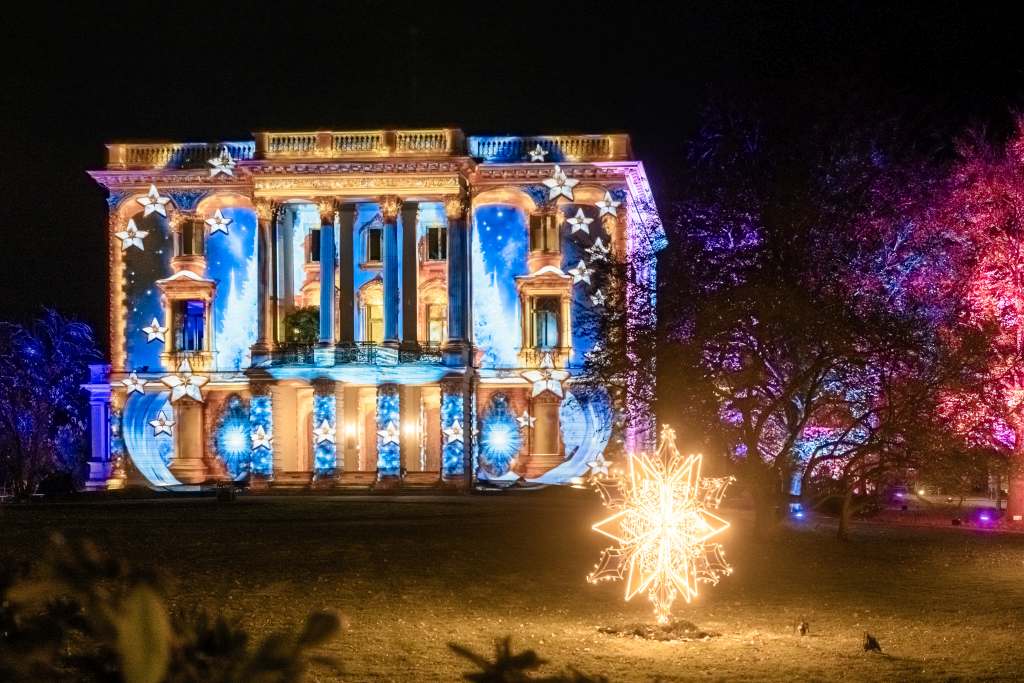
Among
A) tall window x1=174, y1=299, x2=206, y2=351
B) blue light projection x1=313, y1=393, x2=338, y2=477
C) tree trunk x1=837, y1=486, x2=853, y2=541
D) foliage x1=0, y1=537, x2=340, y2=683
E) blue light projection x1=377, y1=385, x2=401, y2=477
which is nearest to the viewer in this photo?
foliage x1=0, y1=537, x2=340, y2=683

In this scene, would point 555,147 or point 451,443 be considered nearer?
point 451,443

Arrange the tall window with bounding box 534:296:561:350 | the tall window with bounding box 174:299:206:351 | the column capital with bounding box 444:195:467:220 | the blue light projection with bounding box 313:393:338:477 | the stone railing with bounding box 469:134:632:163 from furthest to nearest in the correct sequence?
the tall window with bounding box 174:299:206:351 < the tall window with bounding box 534:296:561:350 < the stone railing with bounding box 469:134:632:163 < the column capital with bounding box 444:195:467:220 < the blue light projection with bounding box 313:393:338:477

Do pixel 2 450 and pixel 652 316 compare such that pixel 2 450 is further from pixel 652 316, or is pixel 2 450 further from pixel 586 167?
pixel 652 316

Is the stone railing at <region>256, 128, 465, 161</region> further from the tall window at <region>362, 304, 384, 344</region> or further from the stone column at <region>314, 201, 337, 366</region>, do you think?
the tall window at <region>362, 304, 384, 344</region>

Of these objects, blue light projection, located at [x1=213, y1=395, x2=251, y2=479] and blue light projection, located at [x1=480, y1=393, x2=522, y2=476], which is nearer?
blue light projection, located at [x1=480, y1=393, x2=522, y2=476]

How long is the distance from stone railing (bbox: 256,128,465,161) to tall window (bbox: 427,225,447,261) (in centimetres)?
360

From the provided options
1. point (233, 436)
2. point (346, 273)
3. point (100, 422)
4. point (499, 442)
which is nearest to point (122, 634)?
point (346, 273)

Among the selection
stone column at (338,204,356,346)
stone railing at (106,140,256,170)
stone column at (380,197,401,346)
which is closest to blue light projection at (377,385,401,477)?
stone column at (380,197,401,346)

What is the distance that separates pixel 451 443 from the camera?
48.5 meters

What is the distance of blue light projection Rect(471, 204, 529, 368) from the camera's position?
166ft

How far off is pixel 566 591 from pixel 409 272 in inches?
→ 1227

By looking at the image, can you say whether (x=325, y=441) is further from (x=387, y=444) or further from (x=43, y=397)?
(x=43, y=397)

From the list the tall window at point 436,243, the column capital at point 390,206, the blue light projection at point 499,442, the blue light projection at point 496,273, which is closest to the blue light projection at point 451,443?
the blue light projection at point 499,442

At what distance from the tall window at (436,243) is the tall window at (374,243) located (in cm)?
186
